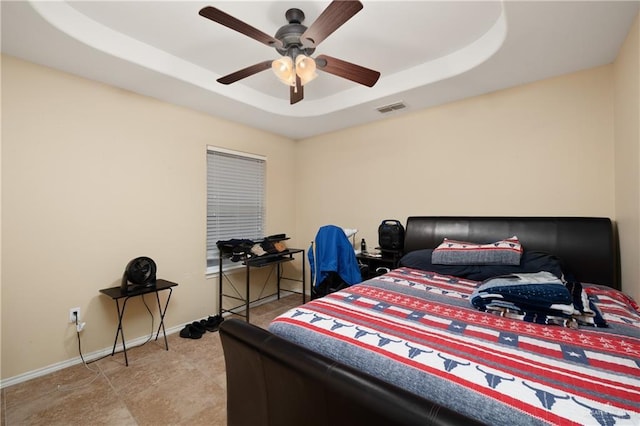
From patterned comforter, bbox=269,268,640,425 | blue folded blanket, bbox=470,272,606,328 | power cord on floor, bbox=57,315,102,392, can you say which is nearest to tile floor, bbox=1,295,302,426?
power cord on floor, bbox=57,315,102,392

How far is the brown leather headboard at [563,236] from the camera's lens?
6.83ft

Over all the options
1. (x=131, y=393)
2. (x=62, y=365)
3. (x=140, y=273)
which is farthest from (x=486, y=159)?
(x=62, y=365)

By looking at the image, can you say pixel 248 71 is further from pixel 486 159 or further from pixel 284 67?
pixel 486 159

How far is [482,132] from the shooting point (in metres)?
2.77

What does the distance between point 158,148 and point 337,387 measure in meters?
2.92

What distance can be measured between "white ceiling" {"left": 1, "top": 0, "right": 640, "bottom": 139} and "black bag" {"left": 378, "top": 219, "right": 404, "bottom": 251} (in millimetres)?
1376

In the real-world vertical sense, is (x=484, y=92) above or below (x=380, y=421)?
above

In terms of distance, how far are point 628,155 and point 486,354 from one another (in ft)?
6.21

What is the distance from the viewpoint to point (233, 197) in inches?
142

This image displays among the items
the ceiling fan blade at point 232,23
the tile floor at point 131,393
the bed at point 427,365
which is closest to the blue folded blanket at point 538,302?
the bed at point 427,365

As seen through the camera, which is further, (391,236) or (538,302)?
(391,236)

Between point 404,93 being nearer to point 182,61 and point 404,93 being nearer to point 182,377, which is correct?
point 182,61

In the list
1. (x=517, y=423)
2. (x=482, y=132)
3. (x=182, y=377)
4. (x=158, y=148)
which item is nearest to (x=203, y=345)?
(x=182, y=377)

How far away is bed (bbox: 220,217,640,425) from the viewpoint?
75 centimetres
